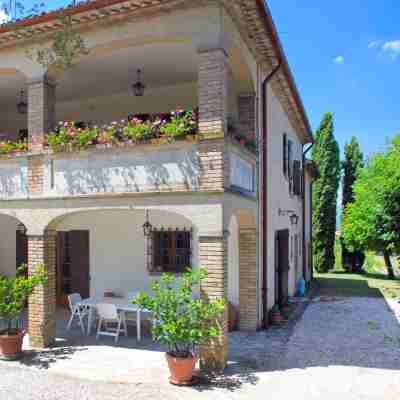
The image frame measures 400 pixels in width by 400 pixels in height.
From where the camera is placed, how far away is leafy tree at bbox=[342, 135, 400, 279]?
1822 centimetres

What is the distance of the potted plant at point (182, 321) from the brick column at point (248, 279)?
253cm

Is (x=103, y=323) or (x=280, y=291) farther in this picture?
(x=280, y=291)

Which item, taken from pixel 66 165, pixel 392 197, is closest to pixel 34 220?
pixel 66 165

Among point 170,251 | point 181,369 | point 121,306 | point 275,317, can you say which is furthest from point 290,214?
point 181,369

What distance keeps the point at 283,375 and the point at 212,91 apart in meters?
4.84

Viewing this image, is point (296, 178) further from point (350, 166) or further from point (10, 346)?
point (350, 166)

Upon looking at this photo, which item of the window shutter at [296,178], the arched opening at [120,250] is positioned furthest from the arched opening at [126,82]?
the window shutter at [296,178]

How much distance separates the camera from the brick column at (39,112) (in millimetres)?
7652

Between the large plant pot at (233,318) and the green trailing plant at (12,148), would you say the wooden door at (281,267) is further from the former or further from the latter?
the green trailing plant at (12,148)

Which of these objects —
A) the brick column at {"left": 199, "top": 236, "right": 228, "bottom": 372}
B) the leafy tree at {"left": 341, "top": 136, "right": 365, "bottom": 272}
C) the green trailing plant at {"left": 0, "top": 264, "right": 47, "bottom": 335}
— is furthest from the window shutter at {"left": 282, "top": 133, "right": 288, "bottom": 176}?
the leafy tree at {"left": 341, "top": 136, "right": 365, "bottom": 272}

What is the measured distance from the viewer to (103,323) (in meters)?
9.15

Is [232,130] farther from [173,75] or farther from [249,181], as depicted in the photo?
[173,75]

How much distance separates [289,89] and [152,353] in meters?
7.71

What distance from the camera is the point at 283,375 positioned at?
633 centimetres
